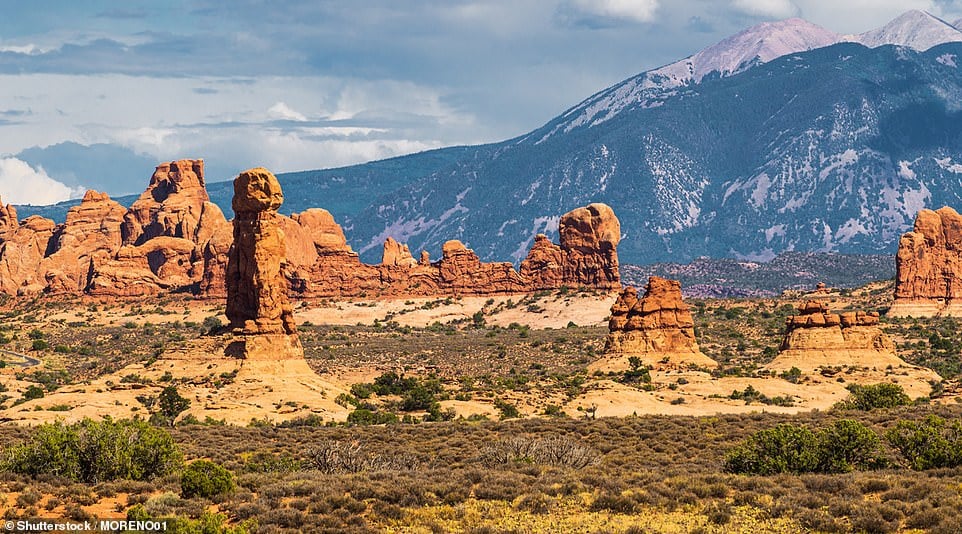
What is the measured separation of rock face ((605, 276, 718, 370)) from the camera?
256 feet

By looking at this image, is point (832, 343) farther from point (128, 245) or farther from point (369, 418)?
point (128, 245)

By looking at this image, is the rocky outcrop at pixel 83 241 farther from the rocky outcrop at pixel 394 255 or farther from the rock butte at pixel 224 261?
the rocky outcrop at pixel 394 255

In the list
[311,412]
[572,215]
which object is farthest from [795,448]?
[572,215]

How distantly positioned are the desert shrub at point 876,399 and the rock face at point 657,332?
51.8 feet

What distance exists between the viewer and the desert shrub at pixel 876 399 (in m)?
61.1

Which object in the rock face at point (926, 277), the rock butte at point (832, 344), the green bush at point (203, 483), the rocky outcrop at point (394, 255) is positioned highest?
the rocky outcrop at point (394, 255)

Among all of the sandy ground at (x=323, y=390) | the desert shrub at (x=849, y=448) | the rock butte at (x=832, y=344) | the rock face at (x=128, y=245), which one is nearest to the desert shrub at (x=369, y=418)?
the sandy ground at (x=323, y=390)

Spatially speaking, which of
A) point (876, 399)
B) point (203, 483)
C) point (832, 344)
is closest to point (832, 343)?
point (832, 344)

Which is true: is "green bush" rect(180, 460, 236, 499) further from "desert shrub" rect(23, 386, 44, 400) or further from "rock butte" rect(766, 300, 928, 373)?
"rock butte" rect(766, 300, 928, 373)

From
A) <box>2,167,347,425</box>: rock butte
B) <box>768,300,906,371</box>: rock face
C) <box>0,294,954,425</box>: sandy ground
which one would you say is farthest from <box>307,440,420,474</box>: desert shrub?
<box>768,300,906,371</box>: rock face

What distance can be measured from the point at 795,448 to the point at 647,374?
107 ft

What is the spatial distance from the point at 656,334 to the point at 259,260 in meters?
23.0

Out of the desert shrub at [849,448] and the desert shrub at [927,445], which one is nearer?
the desert shrub at [927,445]

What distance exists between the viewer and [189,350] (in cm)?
6844
